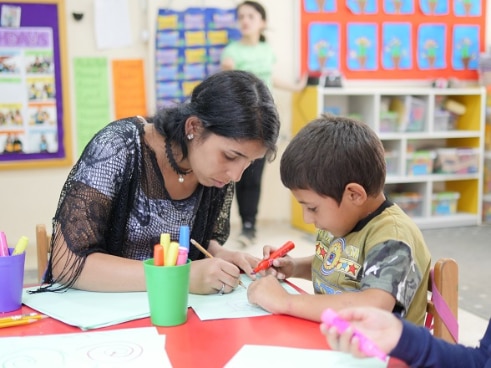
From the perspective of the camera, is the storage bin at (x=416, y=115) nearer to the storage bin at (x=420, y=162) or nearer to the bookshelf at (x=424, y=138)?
the bookshelf at (x=424, y=138)

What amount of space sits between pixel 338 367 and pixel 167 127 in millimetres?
696

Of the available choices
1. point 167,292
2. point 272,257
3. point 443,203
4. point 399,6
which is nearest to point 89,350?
point 167,292

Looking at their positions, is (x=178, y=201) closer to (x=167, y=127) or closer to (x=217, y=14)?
(x=167, y=127)

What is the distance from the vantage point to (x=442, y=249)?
3.57 metres

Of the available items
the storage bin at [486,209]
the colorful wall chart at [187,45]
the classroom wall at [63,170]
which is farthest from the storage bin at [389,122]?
the classroom wall at [63,170]

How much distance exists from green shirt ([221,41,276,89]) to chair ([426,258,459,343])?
2862mm

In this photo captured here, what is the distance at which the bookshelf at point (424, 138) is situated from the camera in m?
4.19

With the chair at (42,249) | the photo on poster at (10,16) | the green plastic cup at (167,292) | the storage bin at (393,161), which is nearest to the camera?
the green plastic cup at (167,292)

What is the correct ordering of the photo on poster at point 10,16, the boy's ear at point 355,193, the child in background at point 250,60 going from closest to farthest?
the boy's ear at point 355,193
the photo on poster at point 10,16
the child in background at point 250,60

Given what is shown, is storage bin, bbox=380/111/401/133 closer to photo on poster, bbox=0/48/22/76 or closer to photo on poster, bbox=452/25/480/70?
photo on poster, bbox=452/25/480/70

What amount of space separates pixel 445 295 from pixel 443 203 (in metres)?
3.52

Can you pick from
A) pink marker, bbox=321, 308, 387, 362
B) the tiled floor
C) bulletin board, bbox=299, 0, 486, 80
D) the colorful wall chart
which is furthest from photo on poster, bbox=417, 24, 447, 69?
pink marker, bbox=321, 308, 387, 362

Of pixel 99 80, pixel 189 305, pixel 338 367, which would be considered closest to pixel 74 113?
pixel 99 80

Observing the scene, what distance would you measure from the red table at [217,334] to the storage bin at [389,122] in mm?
3383
